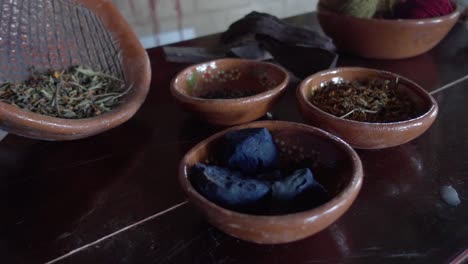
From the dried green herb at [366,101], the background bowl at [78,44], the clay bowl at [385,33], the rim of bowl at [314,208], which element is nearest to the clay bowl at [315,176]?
the rim of bowl at [314,208]

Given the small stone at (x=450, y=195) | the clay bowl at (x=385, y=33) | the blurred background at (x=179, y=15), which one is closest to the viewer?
the small stone at (x=450, y=195)

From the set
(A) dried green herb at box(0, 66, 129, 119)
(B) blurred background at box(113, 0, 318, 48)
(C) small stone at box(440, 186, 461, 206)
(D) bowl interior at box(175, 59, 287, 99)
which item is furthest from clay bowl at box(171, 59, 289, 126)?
(B) blurred background at box(113, 0, 318, 48)

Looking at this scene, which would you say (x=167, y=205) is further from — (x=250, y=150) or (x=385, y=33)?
(x=385, y=33)

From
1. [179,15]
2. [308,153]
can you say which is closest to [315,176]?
[308,153]

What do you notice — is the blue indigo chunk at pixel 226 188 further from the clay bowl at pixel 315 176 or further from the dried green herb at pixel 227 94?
the dried green herb at pixel 227 94

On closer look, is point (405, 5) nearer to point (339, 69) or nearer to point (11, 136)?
point (339, 69)

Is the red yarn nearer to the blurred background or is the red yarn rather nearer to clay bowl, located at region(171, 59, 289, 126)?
clay bowl, located at region(171, 59, 289, 126)
